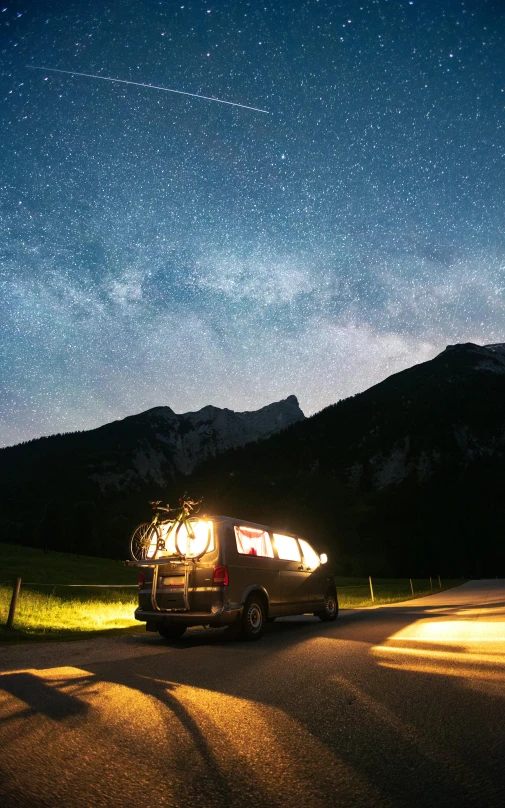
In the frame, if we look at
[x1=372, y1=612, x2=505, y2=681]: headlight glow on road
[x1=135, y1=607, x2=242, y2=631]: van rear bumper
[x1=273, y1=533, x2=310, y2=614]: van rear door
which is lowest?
[x1=372, y1=612, x2=505, y2=681]: headlight glow on road

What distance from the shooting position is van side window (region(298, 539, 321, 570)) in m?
13.2

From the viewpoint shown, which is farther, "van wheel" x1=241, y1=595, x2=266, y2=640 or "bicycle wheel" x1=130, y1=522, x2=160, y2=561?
"bicycle wheel" x1=130, y1=522, x2=160, y2=561

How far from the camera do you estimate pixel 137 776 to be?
9.90ft

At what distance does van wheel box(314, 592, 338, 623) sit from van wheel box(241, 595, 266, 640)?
3.32 m

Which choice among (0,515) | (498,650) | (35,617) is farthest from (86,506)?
(498,650)

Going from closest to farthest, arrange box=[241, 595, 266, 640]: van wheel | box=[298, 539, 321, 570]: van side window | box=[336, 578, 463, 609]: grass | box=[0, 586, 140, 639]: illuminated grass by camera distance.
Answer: box=[241, 595, 266, 640]: van wheel → box=[0, 586, 140, 639]: illuminated grass → box=[298, 539, 321, 570]: van side window → box=[336, 578, 463, 609]: grass

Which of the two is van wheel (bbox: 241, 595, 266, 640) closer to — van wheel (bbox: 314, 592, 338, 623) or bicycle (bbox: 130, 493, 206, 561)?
bicycle (bbox: 130, 493, 206, 561)

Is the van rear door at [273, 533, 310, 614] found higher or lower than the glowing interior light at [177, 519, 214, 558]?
lower

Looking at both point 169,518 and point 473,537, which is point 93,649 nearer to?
point 169,518

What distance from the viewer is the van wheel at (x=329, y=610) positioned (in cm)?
1357

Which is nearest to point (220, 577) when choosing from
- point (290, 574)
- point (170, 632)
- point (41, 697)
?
point (170, 632)

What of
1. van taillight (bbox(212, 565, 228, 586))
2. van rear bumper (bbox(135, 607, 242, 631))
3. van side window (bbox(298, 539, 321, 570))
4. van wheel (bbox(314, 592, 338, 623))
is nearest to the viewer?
van rear bumper (bbox(135, 607, 242, 631))

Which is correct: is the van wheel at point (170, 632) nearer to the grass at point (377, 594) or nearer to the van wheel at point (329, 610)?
the van wheel at point (329, 610)

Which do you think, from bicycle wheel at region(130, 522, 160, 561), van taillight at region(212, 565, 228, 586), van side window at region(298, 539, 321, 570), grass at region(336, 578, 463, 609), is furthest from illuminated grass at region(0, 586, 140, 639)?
grass at region(336, 578, 463, 609)
